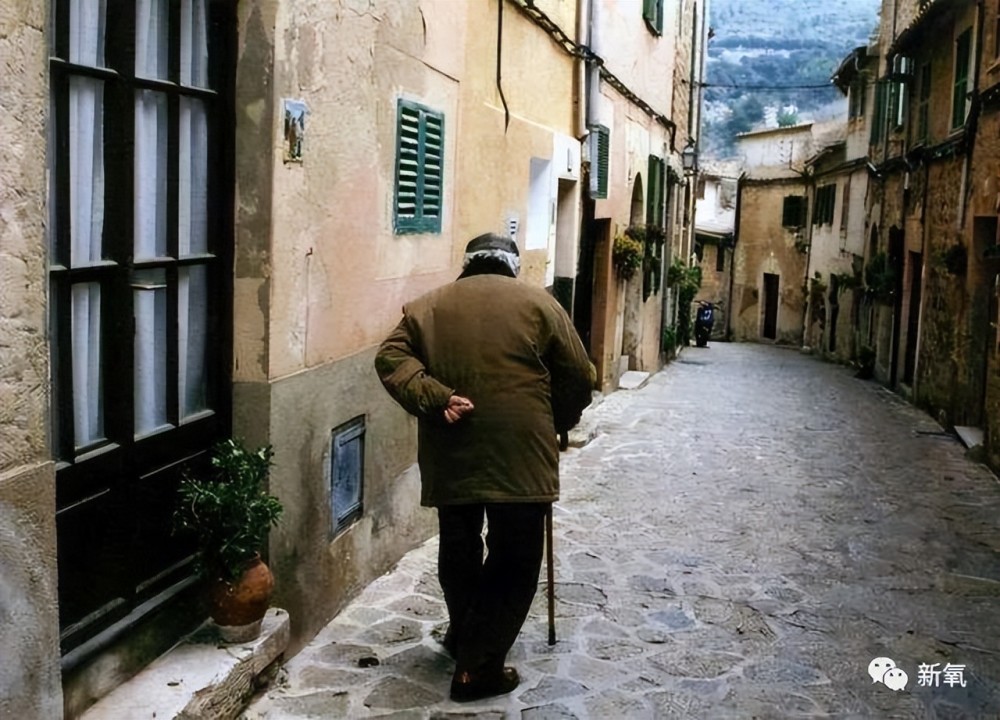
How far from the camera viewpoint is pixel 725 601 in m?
6.14

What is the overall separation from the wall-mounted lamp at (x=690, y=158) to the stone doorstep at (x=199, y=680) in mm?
18373

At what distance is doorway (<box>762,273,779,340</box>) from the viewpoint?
3966cm

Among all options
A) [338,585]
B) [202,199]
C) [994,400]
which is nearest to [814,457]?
[994,400]

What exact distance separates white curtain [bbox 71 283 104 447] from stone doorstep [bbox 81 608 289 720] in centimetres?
89

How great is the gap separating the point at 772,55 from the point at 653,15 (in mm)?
101323

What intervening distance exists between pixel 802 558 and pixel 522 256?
11.5 ft

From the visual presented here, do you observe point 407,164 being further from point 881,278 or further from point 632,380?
point 881,278

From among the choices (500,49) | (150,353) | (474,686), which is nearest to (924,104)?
(500,49)

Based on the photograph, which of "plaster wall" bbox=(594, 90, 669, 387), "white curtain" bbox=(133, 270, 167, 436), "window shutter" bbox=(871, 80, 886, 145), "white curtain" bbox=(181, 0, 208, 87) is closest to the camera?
"white curtain" bbox=(133, 270, 167, 436)

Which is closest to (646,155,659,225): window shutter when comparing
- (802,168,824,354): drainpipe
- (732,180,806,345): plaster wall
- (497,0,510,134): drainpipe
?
(497,0,510,134): drainpipe

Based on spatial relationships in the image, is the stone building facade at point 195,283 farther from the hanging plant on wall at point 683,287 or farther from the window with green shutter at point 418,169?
the hanging plant on wall at point 683,287

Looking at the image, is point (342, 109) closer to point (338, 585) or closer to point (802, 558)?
point (338, 585)

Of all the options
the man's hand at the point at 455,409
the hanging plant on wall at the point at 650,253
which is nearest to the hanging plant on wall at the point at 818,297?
the hanging plant on wall at the point at 650,253

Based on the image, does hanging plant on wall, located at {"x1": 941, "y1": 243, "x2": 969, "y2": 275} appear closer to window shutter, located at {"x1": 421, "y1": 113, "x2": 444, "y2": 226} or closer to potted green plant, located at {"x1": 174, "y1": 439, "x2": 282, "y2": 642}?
window shutter, located at {"x1": 421, "y1": 113, "x2": 444, "y2": 226}
